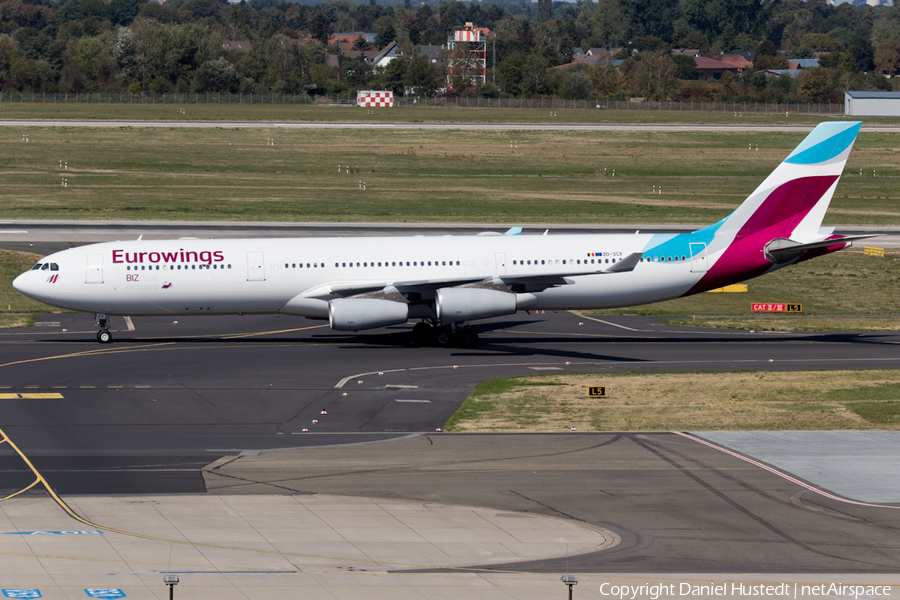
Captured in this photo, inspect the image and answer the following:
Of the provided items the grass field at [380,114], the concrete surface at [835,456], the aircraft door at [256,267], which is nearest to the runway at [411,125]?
the grass field at [380,114]

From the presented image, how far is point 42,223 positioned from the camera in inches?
2995

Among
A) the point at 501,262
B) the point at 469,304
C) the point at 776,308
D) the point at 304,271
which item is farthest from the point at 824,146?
the point at 304,271

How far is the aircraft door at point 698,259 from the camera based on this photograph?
4575 centimetres

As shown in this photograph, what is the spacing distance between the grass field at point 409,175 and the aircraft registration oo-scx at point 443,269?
3370cm

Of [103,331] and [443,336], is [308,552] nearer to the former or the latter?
[443,336]

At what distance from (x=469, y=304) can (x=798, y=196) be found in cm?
Result: 1556

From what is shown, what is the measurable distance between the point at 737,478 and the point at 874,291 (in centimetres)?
3569

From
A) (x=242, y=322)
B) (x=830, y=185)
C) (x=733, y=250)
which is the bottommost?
(x=242, y=322)

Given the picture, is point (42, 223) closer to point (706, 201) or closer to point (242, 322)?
point (242, 322)

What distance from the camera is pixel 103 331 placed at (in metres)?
45.3

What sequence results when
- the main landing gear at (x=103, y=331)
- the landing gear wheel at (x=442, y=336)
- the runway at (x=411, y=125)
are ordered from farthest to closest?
the runway at (x=411, y=125), the landing gear wheel at (x=442, y=336), the main landing gear at (x=103, y=331)

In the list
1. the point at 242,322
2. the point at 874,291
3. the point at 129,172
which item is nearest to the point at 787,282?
the point at 874,291

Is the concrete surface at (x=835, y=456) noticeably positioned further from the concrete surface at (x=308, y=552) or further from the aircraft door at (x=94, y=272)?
the aircraft door at (x=94, y=272)

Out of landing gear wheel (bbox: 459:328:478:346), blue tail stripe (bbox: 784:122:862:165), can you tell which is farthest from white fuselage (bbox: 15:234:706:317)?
blue tail stripe (bbox: 784:122:862:165)
